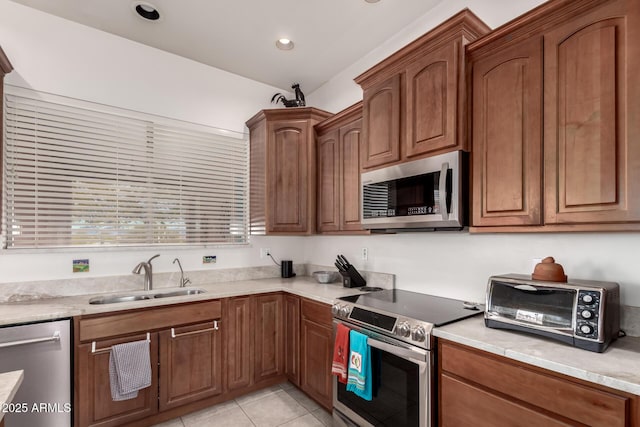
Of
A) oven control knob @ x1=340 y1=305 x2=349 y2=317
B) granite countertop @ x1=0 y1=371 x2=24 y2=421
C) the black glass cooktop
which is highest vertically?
granite countertop @ x1=0 y1=371 x2=24 y2=421

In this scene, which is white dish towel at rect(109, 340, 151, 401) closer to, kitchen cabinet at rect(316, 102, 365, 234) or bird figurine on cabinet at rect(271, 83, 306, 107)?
kitchen cabinet at rect(316, 102, 365, 234)

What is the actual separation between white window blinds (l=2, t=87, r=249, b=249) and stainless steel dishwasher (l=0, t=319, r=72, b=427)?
784 mm

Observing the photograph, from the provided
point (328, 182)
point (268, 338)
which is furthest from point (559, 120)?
point (268, 338)

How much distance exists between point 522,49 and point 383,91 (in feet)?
2.89

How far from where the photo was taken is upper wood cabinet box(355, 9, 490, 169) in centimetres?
183

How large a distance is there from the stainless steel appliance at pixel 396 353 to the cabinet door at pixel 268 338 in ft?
2.54

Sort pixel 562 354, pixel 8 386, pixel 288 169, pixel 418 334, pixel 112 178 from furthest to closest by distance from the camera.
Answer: pixel 288 169 < pixel 112 178 < pixel 418 334 < pixel 562 354 < pixel 8 386

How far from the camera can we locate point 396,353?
1.76 metres

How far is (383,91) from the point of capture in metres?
2.29

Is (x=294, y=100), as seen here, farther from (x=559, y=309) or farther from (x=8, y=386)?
(x=8, y=386)

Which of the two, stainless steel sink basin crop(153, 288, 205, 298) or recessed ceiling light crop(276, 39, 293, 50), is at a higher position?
recessed ceiling light crop(276, 39, 293, 50)

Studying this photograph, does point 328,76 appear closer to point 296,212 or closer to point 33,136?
point 296,212

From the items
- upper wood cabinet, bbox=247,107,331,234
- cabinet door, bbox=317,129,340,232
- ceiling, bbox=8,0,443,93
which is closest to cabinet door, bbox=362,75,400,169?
cabinet door, bbox=317,129,340,232

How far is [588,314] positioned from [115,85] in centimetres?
349
